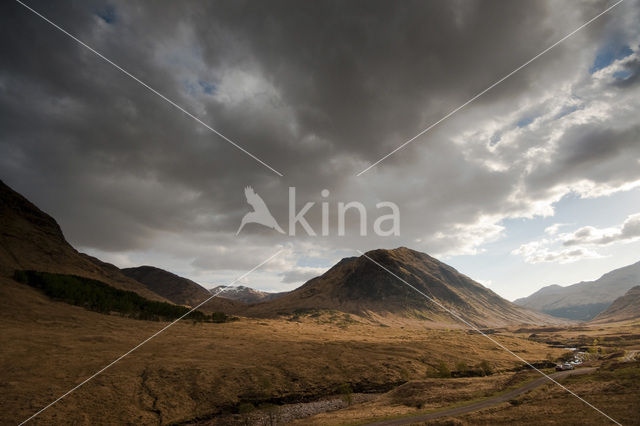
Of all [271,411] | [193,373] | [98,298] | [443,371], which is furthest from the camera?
[98,298]

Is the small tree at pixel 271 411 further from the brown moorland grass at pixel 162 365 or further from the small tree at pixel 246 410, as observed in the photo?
the small tree at pixel 246 410

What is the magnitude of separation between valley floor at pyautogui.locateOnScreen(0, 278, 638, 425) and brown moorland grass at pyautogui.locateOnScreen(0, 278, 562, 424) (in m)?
0.17

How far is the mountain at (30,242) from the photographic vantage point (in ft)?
352

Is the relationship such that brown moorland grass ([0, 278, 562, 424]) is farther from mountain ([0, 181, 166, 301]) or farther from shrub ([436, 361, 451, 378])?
mountain ([0, 181, 166, 301])

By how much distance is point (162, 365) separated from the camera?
175 ft

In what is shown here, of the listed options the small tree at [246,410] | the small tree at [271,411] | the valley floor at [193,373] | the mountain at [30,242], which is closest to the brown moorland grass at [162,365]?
A: the valley floor at [193,373]

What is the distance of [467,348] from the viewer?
88812 millimetres

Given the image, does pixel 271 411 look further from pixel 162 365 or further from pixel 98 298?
pixel 98 298

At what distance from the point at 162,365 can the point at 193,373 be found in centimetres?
601

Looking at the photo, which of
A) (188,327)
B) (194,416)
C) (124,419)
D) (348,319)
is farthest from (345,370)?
(348,319)

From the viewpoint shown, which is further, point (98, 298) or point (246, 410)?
point (98, 298)

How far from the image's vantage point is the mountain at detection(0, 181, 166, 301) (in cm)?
10744

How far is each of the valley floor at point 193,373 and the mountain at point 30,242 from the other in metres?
31.4

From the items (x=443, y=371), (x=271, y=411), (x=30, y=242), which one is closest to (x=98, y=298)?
(x=30, y=242)
